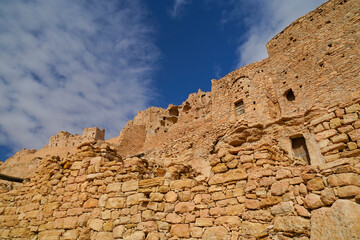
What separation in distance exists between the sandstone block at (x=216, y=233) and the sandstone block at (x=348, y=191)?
1.75m

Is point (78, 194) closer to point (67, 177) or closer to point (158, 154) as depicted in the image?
point (67, 177)

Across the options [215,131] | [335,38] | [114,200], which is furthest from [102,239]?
[335,38]

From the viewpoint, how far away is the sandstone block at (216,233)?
3.49m

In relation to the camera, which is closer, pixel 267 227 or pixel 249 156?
pixel 267 227

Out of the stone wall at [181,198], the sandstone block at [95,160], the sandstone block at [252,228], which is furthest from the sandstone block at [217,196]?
the sandstone block at [95,160]

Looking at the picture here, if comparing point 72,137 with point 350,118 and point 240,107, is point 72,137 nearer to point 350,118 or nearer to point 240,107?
point 240,107

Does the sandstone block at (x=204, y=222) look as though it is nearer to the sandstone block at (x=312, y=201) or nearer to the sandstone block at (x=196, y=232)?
the sandstone block at (x=196, y=232)

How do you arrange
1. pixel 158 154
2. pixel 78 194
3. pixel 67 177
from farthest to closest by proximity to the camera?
1. pixel 158 154
2. pixel 67 177
3. pixel 78 194

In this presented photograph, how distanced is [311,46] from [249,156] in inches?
514

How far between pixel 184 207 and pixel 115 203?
67.7 inches

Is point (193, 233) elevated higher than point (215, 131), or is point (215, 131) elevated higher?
point (215, 131)

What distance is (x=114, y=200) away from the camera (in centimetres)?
489

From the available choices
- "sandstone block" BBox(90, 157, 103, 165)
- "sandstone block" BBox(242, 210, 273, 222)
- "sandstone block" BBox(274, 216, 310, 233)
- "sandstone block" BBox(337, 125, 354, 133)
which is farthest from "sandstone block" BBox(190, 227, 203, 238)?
"sandstone block" BBox(90, 157, 103, 165)

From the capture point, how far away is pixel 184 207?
4.11 metres
